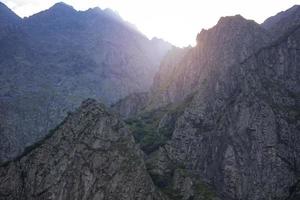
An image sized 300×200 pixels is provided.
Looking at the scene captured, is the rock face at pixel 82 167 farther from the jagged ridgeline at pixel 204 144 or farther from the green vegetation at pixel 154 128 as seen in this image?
the green vegetation at pixel 154 128

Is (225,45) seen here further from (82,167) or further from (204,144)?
(82,167)

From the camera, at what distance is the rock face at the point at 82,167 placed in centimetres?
11419

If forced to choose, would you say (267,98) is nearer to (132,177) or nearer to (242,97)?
(242,97)

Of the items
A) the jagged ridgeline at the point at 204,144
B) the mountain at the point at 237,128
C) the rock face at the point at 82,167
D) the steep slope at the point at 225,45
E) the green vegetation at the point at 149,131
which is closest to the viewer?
the rock face at the point at 82,167

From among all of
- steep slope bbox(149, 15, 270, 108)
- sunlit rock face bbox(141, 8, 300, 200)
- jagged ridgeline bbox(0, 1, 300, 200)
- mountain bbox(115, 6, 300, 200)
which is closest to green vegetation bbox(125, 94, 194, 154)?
mountain bbox(115, 6, 300, 200)

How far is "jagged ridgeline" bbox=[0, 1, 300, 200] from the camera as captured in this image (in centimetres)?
11644

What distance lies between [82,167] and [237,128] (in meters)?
51.6

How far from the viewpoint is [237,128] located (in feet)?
474

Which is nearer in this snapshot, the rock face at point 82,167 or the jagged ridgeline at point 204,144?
the rock face at point 82,167

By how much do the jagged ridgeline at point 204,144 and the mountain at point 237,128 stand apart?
299mm

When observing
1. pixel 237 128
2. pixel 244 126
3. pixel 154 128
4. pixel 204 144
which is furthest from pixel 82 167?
pixel 154 128

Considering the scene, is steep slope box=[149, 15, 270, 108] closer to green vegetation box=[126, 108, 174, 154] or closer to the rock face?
green vegetation box=[126, 108, 174, 154]

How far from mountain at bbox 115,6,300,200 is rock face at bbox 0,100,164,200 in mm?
11302

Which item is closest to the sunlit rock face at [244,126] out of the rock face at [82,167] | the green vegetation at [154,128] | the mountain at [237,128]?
the mountain at [237,128]
